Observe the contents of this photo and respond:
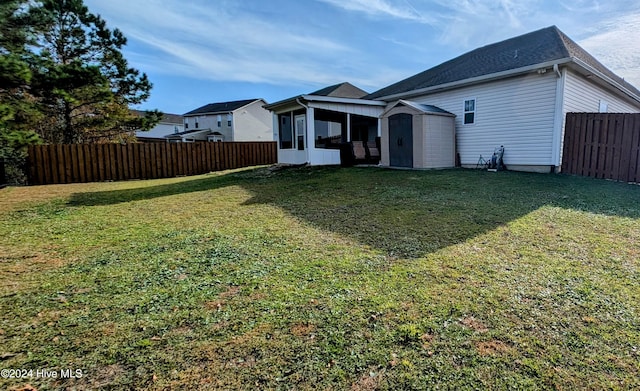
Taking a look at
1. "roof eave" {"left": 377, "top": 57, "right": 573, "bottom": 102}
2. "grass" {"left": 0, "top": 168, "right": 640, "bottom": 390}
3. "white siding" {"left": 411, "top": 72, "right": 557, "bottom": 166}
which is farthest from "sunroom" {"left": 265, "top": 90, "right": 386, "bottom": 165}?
"grass" {"left": 0, "top": 168, "right": 640, "bottom": 390}

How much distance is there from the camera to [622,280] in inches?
115

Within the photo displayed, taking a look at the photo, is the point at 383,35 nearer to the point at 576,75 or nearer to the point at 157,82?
the point at 576,75

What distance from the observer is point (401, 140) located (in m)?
11.1

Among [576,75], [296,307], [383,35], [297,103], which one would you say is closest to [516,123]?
[576,75]

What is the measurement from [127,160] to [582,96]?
16495mm

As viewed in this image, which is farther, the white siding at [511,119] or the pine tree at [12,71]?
the white siding at [511,119]

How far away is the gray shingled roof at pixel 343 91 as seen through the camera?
1883cm

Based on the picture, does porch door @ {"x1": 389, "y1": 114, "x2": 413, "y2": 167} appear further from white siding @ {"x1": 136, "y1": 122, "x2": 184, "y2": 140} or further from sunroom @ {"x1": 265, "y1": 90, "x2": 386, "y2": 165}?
white siding @ {"x1": 136, "y1": 122, "x2": 184, "y2": 140}

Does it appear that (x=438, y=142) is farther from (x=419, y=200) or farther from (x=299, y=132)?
(x=299, y=132)

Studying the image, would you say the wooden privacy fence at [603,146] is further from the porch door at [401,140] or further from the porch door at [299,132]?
the porch door at [299,132]

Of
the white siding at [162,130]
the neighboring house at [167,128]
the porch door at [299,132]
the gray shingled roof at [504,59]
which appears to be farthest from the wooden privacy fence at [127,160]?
the white siding at [162,130]

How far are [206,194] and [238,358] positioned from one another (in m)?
6.78

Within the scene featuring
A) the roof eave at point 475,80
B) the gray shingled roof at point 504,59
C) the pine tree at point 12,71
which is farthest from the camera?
the gray shingled roof at point 504,59

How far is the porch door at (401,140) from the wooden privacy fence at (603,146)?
4229 millimetres
